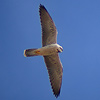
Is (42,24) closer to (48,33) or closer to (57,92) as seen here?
(48,33)

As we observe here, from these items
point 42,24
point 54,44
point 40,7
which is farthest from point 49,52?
point 40,7

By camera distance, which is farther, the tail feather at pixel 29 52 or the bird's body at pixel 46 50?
the tail feather at pixel 29 52

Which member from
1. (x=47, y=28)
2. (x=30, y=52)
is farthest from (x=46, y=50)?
(x=47, y=28)

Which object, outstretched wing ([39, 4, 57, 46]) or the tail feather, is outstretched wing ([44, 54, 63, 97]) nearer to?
the tail feather

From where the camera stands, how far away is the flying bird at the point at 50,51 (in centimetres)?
1585

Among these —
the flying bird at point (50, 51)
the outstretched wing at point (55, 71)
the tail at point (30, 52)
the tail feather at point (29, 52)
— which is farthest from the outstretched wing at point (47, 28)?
the outstretched wing at point (55, 71)

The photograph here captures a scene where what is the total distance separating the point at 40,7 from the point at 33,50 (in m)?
2.65

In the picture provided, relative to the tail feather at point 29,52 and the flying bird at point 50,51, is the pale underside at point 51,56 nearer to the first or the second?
the flying bird at point 50,51

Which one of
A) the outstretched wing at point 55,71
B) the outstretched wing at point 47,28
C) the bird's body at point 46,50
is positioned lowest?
the outstretched wing at point 55,71

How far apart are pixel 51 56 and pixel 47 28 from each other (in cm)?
174

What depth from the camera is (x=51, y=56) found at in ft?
53.3

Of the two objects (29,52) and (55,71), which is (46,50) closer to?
(29,52)

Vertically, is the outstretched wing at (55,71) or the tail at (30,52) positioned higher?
the tail at (30,52)

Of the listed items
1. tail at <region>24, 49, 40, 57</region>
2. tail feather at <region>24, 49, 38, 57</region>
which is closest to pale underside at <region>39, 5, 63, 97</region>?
tail at <region>24, 49, 40, 57</region>
